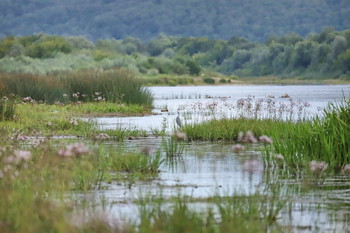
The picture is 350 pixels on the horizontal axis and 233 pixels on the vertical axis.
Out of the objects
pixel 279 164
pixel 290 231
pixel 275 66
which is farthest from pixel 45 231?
pixel 275 66

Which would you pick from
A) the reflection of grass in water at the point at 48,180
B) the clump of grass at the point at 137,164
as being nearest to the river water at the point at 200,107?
the clump of grass at the point at 137,164

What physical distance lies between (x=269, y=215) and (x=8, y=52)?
280 ft

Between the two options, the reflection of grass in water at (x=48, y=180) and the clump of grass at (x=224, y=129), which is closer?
the reflection of grass in water at (x=48, y=180)

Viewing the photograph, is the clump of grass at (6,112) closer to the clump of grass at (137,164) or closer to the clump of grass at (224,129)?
the clump of grass at (224,129)

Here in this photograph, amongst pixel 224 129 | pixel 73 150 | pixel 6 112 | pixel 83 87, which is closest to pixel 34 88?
pixel 83 87

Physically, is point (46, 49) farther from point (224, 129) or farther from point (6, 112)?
point (224, 129)

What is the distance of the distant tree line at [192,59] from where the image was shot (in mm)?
78312

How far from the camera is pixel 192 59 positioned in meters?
123

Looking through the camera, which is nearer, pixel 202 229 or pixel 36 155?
pixel 202 229

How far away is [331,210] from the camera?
10305 mm

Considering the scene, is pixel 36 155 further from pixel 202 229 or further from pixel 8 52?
pixel 8 52

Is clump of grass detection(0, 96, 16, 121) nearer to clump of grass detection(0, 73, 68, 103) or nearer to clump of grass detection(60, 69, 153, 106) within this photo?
clump of grass detection(0, 73, 68, 103)

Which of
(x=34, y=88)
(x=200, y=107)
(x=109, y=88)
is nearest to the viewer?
(x=200, y=107)

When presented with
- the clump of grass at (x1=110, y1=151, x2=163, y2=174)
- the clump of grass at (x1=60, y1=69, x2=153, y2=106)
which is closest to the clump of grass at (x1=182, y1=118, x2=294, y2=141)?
the clump of grass at (x1=110, y1=151, x2=163, y2=174)
